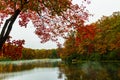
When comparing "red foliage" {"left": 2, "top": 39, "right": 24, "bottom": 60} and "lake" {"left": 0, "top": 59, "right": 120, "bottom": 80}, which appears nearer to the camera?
"red foliage" {"left": 2, "top": 39, "right": 24, "bottom": 60}

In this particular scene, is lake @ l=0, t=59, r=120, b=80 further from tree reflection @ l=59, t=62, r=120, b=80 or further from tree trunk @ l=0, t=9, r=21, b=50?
tree trunk @ l=0, t=9, r=21, b=50

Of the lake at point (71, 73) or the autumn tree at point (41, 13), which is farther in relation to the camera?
the lake at point (71, 73)

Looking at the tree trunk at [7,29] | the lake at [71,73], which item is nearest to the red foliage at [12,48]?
the tree trunk at [7,29]

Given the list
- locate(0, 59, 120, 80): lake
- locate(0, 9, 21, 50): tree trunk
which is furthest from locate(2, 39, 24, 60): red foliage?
locate(0, 59, 120, 80): lake

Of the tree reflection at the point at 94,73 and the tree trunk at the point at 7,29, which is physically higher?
the tree trunk at the point at 7,29

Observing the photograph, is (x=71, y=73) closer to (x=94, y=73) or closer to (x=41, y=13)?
(x=94, y=73)

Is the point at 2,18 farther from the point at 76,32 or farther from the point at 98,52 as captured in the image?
the point at 98,52

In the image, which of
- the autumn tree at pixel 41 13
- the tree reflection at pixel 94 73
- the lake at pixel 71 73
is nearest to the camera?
the autumn tree at pixel 41 13

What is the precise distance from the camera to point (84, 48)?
11425cm

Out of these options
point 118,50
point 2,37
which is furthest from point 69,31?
point 118,50

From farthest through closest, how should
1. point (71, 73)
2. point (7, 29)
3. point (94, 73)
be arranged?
point (71, 73), point (94, 73), point (7, 29)

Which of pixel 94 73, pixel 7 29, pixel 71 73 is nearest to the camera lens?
pixel 7 29

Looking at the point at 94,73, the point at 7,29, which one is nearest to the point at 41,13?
the point at 7,29

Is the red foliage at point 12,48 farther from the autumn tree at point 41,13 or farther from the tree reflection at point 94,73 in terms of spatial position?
the tree reflection at point 94,73
